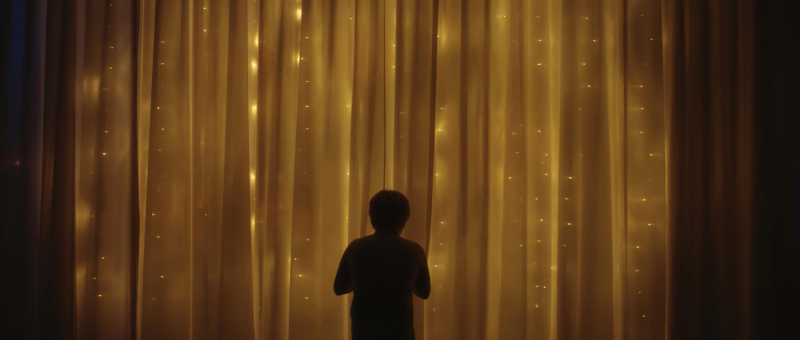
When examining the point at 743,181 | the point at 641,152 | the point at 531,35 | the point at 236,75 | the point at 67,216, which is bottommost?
the point at 67,216

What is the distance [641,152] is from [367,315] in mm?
1638

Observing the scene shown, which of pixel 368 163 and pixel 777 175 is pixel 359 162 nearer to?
pixel 368 163

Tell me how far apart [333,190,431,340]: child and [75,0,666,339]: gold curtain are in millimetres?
634

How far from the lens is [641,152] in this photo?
7.98 feet

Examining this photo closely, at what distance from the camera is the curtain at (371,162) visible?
2.42 meters

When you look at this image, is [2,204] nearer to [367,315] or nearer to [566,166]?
[367,315]

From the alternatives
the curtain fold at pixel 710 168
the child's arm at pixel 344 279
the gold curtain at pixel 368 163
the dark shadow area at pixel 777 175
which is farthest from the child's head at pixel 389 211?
the dark shadow area at pixel 777 175

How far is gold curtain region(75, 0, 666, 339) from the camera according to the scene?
95.7 inches

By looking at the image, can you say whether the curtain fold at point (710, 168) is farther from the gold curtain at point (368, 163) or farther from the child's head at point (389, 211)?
the child's head at point (389, 211)

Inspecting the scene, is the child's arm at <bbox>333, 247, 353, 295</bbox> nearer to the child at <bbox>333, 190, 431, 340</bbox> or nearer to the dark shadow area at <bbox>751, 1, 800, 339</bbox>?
the child at <bbox>333, 190, 431, 340</bbox>

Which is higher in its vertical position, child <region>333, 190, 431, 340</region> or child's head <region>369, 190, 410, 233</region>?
child's head <region>369, 190, 410, 233</region>

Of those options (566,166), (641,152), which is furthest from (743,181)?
(566,166)

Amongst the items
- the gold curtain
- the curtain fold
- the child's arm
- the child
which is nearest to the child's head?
the child

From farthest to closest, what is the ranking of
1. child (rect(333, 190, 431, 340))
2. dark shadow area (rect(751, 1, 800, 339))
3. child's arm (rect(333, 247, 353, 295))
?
1. dark shadow area (rect(751, 1, 800, 339))
2. child's arm (rect(333, 247, 353, 295))
3. child (rect(333, 190, 431, 340))
